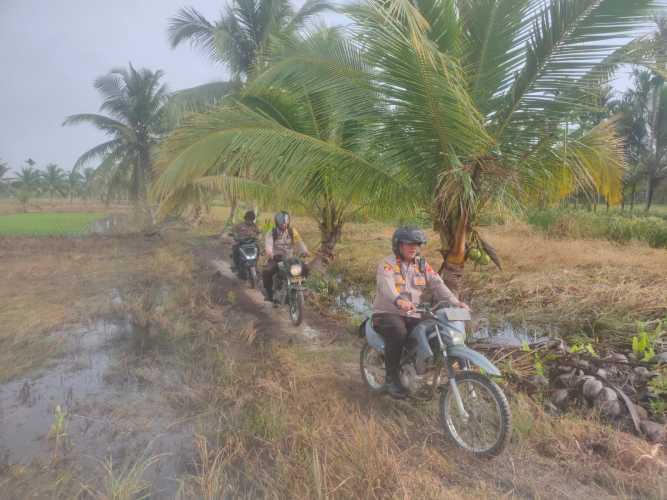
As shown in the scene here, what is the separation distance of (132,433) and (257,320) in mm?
2856

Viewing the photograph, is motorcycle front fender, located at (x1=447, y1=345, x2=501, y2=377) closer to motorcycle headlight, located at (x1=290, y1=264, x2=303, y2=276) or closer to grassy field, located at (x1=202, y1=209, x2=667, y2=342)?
grassy field, located at (x1=202, y1=209, x2=667, y2=342)

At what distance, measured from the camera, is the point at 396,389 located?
3.00 m

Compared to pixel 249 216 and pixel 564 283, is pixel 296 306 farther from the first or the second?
pixel 564 283

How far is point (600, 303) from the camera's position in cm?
523

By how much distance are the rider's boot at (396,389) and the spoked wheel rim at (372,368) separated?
33 cm

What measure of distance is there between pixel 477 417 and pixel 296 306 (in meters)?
3.13

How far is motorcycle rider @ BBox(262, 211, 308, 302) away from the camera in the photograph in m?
5.83

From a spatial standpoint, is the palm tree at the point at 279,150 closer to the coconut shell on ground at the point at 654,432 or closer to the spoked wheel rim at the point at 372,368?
the spoked wheel rim at the point at 372,368

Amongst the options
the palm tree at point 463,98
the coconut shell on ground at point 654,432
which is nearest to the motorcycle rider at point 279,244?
the palm tree at point 463,98

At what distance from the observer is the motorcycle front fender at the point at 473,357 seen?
237 cm

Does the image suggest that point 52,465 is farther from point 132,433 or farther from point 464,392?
point 464,392

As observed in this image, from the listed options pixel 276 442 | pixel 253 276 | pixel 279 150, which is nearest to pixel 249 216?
pixel 253 276

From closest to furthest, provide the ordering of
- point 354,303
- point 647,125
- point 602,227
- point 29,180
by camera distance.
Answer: point 354,303 < point 602,227 < point 647,125 < point 29,180

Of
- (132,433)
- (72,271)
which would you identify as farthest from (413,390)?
(72,271)
